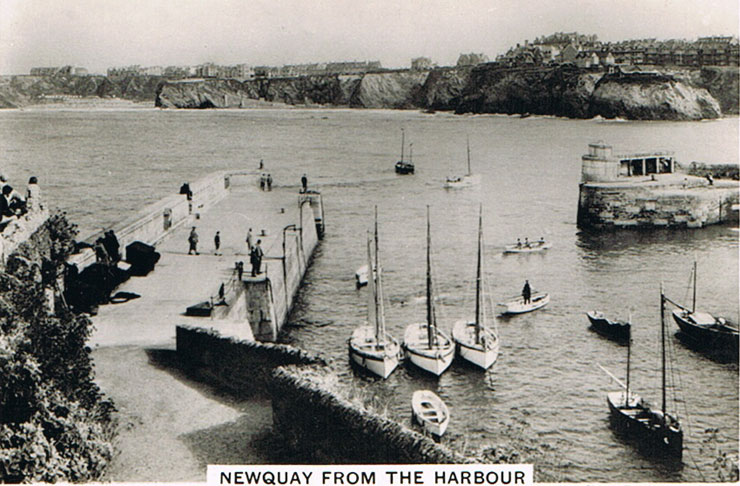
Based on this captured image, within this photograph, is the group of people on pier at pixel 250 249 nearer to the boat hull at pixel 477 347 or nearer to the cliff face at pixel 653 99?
the boat hull at pixel 477 347

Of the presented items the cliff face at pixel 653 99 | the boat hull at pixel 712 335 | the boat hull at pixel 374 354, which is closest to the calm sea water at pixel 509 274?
the boat hull at pixel 374 354

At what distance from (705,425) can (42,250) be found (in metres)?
23.4

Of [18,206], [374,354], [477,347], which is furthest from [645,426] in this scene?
[18,206]

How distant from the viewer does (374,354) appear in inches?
1173

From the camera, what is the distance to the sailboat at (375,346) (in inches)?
1169

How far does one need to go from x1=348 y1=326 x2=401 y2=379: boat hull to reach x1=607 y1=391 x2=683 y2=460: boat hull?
8.40m

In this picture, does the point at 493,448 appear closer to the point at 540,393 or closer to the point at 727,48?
the point at 540,393

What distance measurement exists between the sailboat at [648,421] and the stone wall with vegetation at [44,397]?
1657 centimetres

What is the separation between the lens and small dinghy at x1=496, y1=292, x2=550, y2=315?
1501 inches

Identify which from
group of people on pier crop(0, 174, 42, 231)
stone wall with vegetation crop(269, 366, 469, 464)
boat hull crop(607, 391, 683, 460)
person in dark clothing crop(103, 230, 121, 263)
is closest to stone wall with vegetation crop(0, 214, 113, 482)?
stone wall with vegetation crop(269, 366, 469, 464)

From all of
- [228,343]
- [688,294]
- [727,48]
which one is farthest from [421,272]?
[727,48]

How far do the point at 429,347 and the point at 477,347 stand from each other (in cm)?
199

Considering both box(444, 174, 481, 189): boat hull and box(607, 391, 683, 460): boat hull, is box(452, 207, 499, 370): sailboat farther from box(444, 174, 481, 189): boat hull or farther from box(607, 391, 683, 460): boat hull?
box(444, 174, 481, 189): boat hull

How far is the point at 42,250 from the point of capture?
81.3 feet
